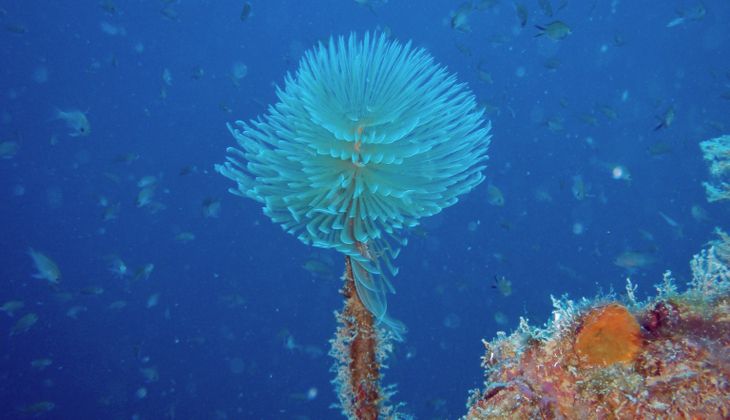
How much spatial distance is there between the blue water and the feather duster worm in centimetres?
1427

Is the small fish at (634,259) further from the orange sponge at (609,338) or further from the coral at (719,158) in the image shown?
the orange sponge at (609,338)

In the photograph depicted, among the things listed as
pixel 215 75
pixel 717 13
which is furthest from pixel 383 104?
pixel 717 13

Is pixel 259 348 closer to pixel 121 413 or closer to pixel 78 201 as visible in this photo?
pixel 121 413

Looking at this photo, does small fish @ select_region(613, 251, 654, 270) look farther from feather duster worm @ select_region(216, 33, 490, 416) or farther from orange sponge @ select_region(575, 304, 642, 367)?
orange sponge @ select_region(575, 304, 642, 367)

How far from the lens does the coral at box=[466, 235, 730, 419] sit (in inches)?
80.8

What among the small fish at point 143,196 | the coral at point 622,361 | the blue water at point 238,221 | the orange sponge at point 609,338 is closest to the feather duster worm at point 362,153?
the coral at point 622,361

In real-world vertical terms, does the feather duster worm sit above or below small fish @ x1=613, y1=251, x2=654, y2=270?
below

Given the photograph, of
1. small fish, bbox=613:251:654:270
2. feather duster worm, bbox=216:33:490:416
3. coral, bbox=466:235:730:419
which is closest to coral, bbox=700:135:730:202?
coral, bbox=466:235:730:419

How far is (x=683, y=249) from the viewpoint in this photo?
3634 centimetres

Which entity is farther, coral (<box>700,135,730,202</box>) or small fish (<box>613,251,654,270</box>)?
small fish (<box>613,251,654,270</box>)

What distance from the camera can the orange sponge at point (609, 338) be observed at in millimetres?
2295

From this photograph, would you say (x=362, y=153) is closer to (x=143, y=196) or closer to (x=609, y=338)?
(x=609, y=338)

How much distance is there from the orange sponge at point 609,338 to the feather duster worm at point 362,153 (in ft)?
3.44

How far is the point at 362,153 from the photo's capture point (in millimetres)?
2988
